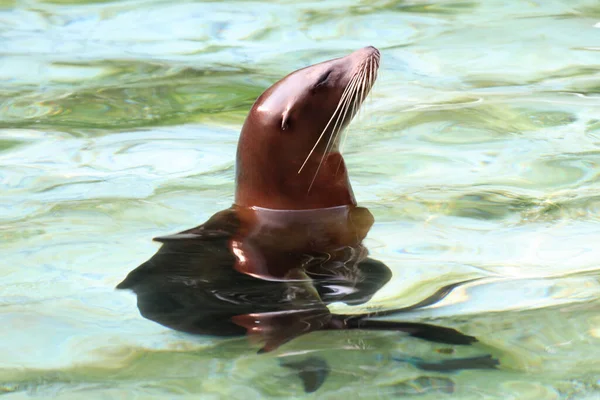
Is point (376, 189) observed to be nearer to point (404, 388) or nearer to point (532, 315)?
point (532, 315)

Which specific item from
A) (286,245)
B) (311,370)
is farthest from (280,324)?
(286,245)

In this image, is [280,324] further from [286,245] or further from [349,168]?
[349,168]

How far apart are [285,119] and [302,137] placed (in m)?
0.11

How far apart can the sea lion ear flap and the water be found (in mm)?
533

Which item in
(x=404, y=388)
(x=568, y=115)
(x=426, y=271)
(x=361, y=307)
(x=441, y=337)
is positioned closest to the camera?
(x=404, y=388)

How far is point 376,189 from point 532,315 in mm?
1604

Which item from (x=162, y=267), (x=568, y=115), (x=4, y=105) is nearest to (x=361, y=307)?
(x=162, y=267)

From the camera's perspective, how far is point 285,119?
3850 millimetres

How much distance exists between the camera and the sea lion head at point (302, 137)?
391cm

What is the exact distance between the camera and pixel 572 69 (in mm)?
6801

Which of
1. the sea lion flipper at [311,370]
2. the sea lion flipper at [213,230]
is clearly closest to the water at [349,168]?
the sea lion flipper at [311,370]

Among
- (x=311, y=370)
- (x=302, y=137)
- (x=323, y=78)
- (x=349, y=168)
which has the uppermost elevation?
(x=323, y=78)

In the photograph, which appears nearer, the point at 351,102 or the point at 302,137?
the point at 302,137

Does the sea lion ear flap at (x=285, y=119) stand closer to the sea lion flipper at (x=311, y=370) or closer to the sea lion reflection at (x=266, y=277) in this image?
the sea lion reflection at (x=266, y=277)
